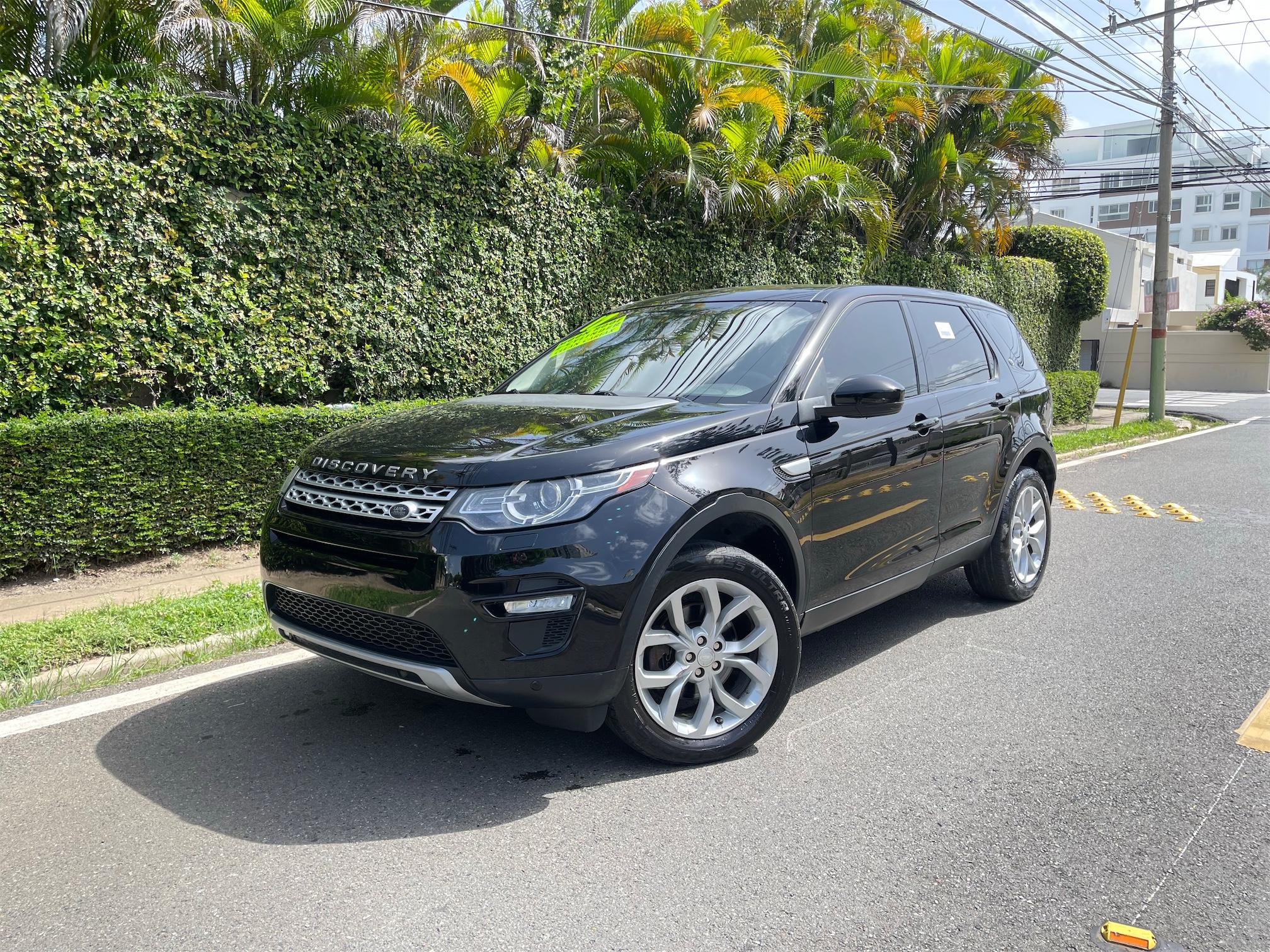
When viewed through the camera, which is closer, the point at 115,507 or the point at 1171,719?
the point at 1171,719

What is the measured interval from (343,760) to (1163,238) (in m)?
20.4

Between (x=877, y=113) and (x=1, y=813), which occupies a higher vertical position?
(x=877, y=113)

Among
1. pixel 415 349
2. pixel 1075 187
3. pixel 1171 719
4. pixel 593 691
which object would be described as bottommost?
pixel 1171 719

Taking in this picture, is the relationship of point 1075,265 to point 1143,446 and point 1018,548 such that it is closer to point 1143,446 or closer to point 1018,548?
point 1143,446

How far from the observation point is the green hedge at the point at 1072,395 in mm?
19469

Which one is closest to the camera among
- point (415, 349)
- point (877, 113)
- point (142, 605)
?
point (142, 605)

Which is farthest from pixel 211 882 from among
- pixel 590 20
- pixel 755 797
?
pixel 590 20

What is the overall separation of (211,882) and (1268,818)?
3.38 meters

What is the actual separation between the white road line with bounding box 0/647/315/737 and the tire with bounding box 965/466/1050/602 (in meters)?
3.80

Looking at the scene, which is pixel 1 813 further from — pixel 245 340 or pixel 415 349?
pixel 415 349

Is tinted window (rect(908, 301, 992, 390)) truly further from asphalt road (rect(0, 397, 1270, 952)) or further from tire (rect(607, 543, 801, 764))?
tire (rect(607, 543, 801, 764))

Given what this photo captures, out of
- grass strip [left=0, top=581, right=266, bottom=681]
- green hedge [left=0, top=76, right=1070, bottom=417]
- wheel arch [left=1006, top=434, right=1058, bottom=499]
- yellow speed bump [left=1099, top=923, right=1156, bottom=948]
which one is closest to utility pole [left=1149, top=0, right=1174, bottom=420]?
green hedge [left=0, top=76, right=1070, bottom=417]

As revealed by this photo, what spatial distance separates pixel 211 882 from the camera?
9.56ft

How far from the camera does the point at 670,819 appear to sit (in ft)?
10.9
